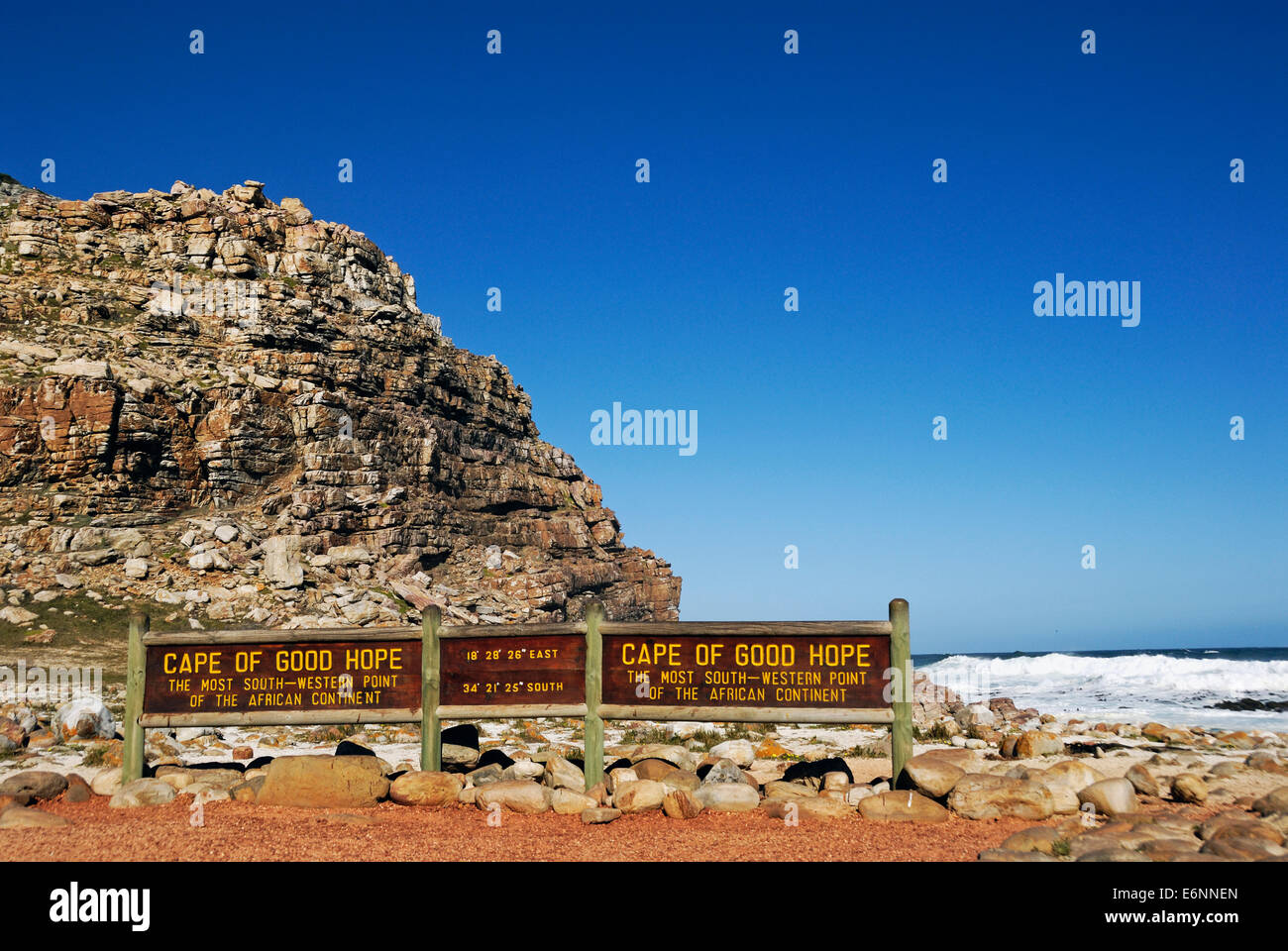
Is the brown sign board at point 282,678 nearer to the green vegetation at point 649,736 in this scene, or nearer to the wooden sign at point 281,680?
the wooden sign at point 281,680

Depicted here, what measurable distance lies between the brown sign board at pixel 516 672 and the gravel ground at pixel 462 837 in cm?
163

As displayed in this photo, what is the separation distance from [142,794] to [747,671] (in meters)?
7.29

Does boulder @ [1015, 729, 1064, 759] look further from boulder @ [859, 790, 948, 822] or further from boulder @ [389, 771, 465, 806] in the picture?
boulder @ [389, 771, 465, 806]

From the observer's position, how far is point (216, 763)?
13.2 meters

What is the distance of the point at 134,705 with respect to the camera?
11898 millimetres

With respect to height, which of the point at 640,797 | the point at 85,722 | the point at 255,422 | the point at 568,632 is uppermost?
the point at 255,422

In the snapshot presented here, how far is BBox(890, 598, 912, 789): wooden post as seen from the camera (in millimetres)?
10867

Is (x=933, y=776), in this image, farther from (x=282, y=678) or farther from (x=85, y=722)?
(x=85, y=722)

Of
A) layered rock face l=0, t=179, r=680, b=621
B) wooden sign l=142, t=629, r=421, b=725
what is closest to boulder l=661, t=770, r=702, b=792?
wooden sign l=142, t=629, r=421, b=725

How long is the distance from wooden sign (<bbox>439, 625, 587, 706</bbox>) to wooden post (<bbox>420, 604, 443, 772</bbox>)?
0.16m

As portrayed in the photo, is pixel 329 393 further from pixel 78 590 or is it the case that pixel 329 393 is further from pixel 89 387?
pixel 78 590

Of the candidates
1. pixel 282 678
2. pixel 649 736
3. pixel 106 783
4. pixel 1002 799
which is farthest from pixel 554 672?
pixel 649 736

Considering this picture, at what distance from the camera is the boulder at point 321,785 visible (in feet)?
34.7
